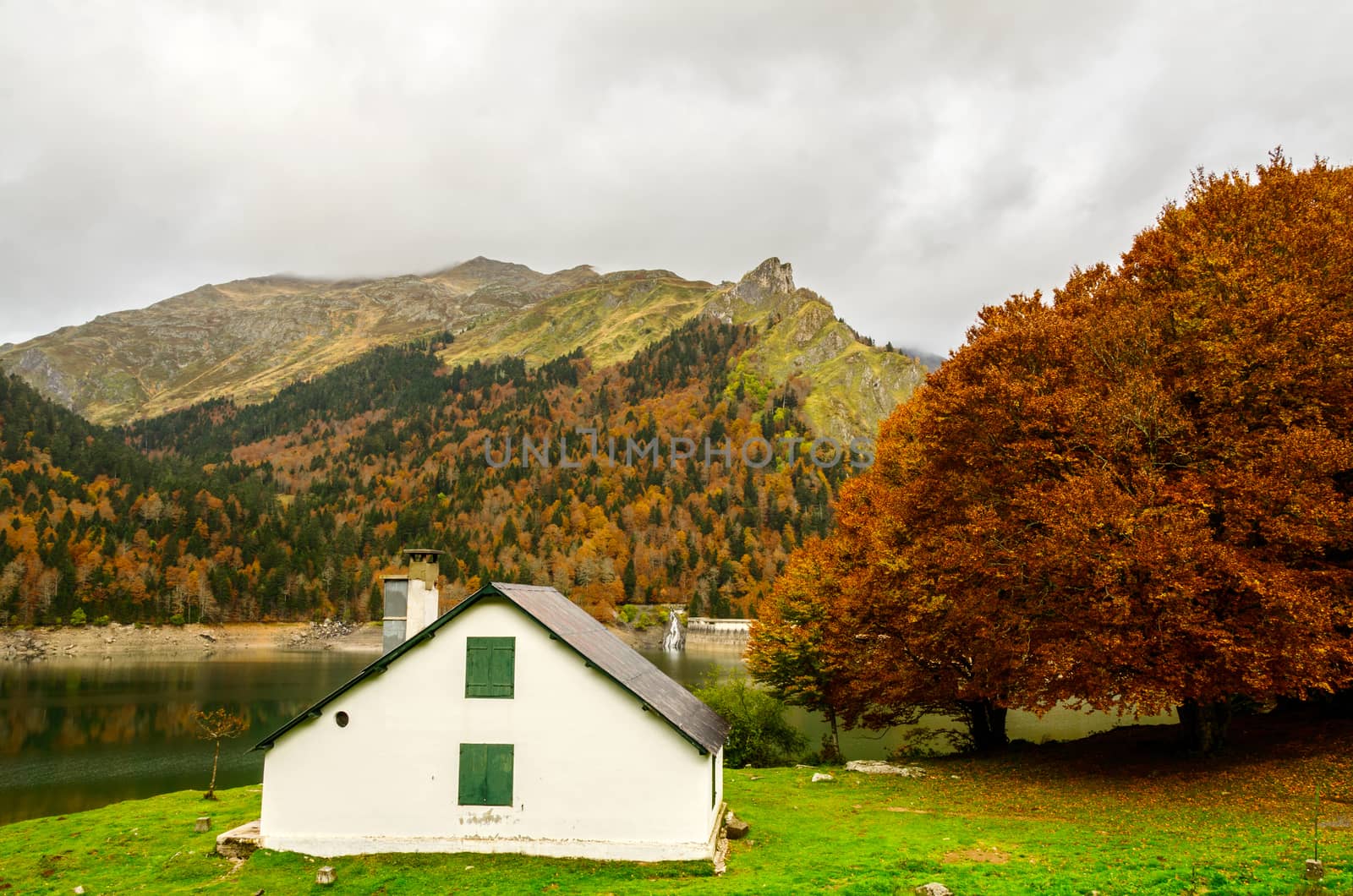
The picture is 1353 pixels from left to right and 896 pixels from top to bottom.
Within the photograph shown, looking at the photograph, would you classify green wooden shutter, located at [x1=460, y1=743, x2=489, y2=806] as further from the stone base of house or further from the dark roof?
the dark roof

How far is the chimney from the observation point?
24.5 m

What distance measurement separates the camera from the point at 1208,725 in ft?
83.2

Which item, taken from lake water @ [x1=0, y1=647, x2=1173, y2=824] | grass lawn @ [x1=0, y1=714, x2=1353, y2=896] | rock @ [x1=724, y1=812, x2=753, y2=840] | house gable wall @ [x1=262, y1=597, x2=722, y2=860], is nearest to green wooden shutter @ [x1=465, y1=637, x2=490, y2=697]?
house gable wall @ [x1=262, y1=597, x2=722, y2=860]

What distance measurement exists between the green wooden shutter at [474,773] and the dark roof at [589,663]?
3.06 metres

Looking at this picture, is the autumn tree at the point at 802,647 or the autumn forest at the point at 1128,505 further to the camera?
the autumn tree at the point at 802,647

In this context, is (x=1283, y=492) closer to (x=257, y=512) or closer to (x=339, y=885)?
(x=339, y=885)

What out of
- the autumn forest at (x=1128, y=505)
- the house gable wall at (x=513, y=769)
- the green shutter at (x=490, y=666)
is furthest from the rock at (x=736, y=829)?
the autumn forest at (x=1128, y=505)

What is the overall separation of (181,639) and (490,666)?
5419 inches

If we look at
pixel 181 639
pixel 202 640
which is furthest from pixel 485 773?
pixel 181 639

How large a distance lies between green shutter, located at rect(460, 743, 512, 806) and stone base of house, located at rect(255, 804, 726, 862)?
0.95 metres

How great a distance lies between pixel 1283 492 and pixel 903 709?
2134cm

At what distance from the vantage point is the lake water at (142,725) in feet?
138

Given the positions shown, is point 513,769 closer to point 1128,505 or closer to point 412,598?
point 412,598

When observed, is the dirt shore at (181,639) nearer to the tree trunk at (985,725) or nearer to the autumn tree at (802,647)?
the autumn tree at (802,647)
